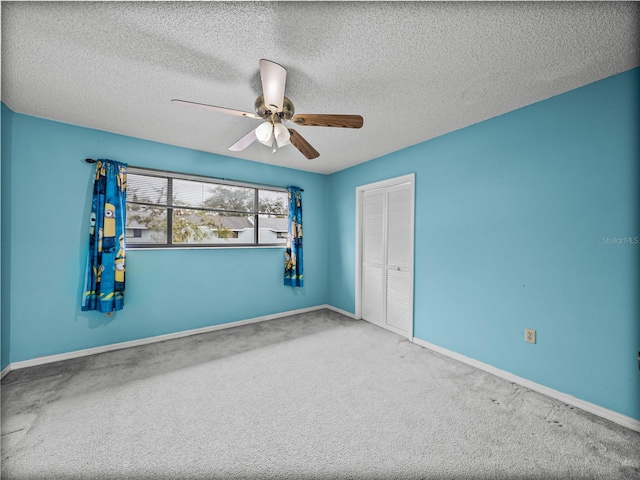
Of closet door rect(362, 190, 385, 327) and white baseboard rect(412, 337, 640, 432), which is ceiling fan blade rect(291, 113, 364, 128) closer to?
closet door rect(362, 190, 385, 327)

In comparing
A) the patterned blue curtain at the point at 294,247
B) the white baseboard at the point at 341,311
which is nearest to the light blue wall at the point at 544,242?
the white baseboard at the point at 341,311

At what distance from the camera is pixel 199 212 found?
3477mm

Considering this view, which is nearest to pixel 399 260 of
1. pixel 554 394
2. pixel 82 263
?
pixel 554 394

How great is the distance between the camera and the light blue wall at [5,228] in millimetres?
2309

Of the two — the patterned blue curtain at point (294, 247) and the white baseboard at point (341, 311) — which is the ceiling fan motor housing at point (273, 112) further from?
the white baseboard at point (341, 311)

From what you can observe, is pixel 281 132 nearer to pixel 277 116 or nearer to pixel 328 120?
pixel 277 116

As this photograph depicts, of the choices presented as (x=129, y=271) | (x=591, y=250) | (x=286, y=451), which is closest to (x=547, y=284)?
(x=591, y=250)

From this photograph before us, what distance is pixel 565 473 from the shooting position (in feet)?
4.64

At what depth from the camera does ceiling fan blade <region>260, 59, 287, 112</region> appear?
1418 millimetres

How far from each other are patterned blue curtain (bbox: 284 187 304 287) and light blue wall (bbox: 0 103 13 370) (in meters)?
2.92

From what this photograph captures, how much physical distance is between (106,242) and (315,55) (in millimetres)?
2763

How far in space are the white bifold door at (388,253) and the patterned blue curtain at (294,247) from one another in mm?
981

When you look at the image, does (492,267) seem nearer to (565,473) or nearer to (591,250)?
(591,250)

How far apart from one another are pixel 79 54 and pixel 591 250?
376 centimetres
